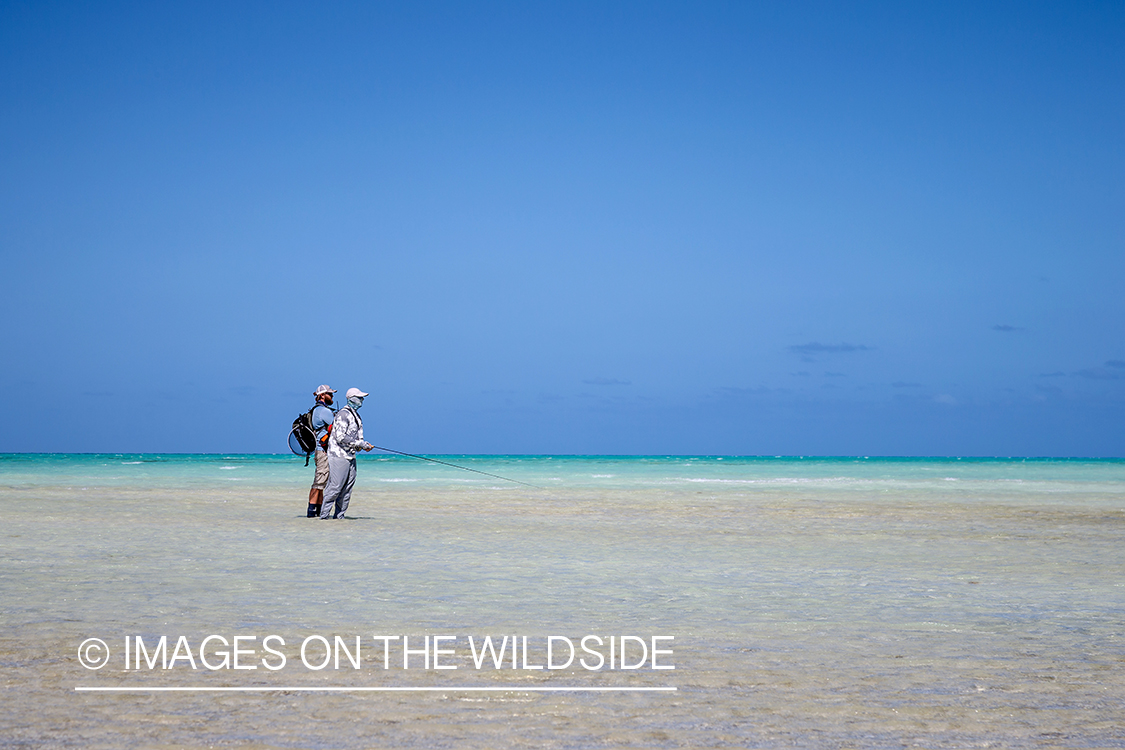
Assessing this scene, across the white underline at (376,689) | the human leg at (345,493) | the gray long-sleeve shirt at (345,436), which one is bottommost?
the white underline at (376,689)

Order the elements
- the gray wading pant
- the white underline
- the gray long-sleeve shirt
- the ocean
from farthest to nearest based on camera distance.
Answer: the gray wading pant, the gray long-sleeve shirt, the white underline, the ocean

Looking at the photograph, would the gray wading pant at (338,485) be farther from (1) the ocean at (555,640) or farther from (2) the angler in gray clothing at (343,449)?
(1) the ocean at (555,640)

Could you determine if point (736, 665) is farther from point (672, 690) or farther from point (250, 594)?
point (250, 594)

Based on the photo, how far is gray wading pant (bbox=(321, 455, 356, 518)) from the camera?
14328 mm

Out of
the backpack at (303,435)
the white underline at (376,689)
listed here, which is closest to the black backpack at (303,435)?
the backpack at (303,435)

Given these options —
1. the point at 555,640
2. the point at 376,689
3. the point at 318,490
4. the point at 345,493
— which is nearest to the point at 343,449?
the point at 345,493

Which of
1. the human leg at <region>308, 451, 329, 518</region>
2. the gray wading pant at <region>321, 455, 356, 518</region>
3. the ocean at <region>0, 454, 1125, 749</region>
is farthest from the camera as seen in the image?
the human leg at <region>308, 451, 329, 518</region>

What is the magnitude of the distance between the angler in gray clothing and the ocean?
1.46 m

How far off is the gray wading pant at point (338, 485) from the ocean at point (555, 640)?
57.6 inches

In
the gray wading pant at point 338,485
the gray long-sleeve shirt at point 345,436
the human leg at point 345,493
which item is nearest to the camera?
the gray long-sleeve shirt at point 345,436

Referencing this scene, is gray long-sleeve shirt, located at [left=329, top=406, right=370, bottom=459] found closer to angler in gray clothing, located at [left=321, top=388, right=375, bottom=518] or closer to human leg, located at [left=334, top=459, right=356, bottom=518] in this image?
angler in gray clothing, located at [left=321, top=388, right=375, bottom=518]

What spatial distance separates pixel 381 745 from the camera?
378 cm

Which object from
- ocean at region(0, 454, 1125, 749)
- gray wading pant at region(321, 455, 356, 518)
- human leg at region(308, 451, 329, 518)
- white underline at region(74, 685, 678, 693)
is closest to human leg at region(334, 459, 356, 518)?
gray wading pant at region(321, 455, 356, 518)

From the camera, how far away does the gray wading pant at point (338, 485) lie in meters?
14.3
